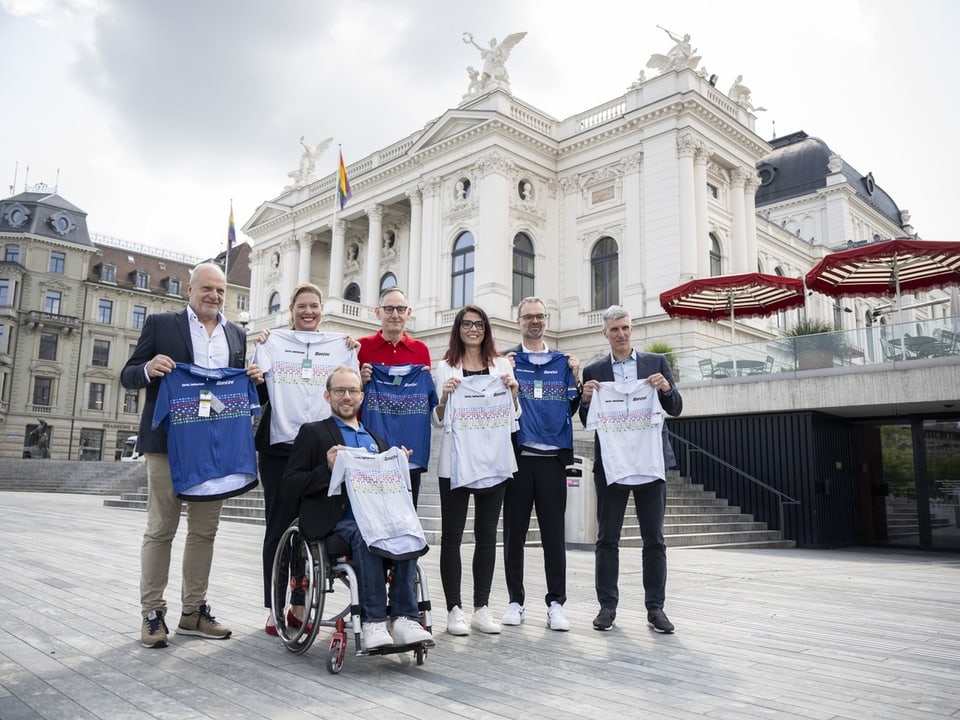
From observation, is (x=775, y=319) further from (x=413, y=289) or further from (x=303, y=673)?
(x=303, y=673)

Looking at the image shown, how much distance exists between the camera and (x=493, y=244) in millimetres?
31109

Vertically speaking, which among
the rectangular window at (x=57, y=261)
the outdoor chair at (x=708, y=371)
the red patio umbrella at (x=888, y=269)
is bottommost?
the outdoor chair at (x=708, y=371)

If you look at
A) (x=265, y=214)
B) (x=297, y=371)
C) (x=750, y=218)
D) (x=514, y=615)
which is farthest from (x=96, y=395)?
(x=514, y=615)

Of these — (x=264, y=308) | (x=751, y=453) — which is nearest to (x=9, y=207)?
(x=264, y=308)

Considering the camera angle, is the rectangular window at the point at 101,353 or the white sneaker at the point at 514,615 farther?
the rectangular window at the point at 101,353

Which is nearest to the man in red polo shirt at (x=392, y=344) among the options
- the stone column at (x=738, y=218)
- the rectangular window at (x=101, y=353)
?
the stone column at (x=738, y=218)

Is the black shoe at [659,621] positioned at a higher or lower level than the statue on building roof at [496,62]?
lower

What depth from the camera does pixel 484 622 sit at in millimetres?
4961

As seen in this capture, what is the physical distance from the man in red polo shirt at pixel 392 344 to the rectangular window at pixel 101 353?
2172 inches

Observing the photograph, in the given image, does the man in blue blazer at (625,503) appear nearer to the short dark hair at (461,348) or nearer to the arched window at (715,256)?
the short dark hair at (461,348)

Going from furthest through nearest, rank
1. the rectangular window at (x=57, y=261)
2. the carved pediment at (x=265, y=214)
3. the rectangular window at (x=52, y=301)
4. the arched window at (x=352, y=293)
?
the rectangular window at (x=57, y=261)
the rectangular window at (x=52, y=301)
the carved pediment at (x=265, y=214)
the arched window at (x=352, y=293)

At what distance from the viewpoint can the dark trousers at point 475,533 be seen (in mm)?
5090

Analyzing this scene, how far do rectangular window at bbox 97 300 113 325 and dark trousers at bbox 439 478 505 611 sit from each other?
56.2 meters

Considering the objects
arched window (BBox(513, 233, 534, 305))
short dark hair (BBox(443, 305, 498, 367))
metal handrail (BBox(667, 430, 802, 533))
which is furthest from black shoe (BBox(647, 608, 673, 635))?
arched window (BBox(513, 233, 534, 305))
